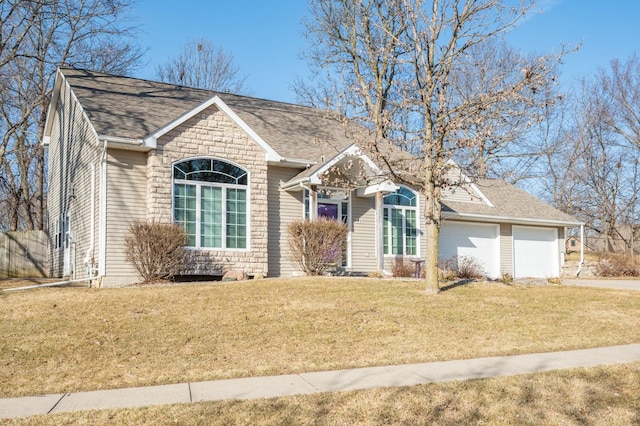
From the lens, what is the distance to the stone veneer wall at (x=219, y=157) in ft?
49.9

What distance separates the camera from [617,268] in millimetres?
26359

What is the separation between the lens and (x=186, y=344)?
9.29 metres

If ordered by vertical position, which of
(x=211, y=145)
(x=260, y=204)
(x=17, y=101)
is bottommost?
(x=260, y=204)

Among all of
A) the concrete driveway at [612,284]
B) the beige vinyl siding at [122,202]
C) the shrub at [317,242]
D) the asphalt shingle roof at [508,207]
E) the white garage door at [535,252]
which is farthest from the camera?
the white garage door at [535,252]

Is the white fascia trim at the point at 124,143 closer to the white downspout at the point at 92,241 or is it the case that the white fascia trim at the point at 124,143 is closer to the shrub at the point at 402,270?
the white downspout at the point at 92,241

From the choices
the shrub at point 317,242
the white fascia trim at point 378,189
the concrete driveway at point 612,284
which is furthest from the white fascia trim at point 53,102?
the concrete driveway at point 612,284

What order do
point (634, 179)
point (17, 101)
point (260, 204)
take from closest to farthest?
point (260, 204), point (17, 101), point (634, 179)

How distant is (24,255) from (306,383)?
1777 cm

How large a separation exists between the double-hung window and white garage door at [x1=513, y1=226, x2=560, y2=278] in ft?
42.0

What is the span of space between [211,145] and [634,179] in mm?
29777

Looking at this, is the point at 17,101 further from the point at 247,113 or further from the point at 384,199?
the point at 384,199

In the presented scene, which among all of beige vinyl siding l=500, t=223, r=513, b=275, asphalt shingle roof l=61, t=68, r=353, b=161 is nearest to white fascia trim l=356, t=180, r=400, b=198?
asphalt shingle roof l=61, t=68, r=353, b=161

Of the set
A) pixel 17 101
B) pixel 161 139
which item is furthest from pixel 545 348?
pixel 17 101

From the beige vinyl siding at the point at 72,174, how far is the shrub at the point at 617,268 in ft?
68.0
